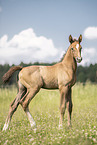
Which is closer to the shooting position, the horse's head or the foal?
the horse's head

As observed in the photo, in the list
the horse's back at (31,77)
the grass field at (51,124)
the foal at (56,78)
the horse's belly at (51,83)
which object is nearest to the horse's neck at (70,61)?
the foal at (56,78)

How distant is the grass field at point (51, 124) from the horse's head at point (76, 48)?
2329mm

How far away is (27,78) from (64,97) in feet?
5.10

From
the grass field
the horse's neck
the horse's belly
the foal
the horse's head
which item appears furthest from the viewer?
the horse's neck

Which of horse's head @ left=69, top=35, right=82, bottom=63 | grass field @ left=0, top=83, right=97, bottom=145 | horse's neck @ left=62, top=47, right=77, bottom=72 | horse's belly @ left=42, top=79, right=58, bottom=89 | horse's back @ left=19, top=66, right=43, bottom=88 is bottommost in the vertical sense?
grass field @ left=0, top=83, right=97, bottom=145

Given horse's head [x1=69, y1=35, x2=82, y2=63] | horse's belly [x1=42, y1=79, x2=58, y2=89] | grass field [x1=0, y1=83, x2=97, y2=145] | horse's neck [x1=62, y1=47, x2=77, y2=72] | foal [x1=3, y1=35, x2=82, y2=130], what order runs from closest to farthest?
1. grass field [x1=0, y1=83, x2=97, y2=145]
2. horse's head [x1=69, y1=35, x2=82, y2=63]
3. foal [x1=3, y1=35, x2=82, y2=130]
4. horse's belly [x1=42, y1=79, x2=58, y2=89]
5. horse's neck [x1=62, y1=47, x2=77, y2=72]

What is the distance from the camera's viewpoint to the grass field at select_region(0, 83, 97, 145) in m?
5.16

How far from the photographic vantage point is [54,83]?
6789mm

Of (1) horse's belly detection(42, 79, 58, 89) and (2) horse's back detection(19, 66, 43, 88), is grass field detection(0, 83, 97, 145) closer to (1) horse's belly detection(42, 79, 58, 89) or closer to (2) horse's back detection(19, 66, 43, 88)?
(1) horse's belly detection(42, 79, 58, 89)

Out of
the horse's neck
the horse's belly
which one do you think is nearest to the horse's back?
the horse's belly

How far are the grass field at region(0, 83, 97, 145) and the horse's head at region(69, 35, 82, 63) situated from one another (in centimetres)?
233

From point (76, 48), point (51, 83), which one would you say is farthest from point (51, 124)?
point (76, 48)

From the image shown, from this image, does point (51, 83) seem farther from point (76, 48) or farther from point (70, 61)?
point (76, 48)

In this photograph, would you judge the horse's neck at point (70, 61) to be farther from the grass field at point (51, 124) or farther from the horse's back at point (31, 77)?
the grass field at point (51, 124)
